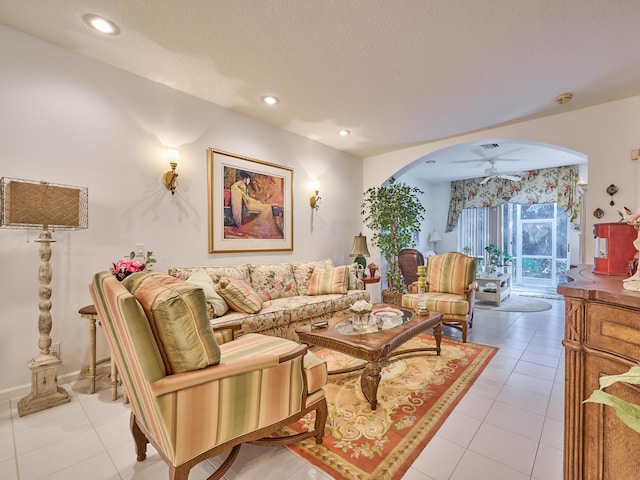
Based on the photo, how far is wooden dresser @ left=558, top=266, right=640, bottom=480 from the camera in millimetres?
918

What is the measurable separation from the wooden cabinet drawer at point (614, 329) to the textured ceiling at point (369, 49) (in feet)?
6.74

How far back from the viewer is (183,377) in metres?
1.24

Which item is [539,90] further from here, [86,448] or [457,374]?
[86,448]

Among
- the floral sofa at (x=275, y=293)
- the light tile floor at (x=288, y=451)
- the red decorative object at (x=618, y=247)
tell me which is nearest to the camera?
the red decorative object at (x=618, y=247)

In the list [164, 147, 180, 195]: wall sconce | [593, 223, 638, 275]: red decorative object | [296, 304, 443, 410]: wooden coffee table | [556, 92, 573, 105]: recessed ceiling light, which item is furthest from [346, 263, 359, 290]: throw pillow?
[556, 92, 573, 105]: recessed ceiling light

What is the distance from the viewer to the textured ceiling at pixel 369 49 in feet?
6.72

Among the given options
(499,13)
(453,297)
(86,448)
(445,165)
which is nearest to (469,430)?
(453,297)

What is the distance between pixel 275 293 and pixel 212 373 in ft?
7.74

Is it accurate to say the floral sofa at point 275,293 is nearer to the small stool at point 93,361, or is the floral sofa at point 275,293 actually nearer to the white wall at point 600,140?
the small stool at point 93,361

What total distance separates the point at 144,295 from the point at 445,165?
628 centimetres

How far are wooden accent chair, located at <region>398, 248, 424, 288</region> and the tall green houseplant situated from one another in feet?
0.40

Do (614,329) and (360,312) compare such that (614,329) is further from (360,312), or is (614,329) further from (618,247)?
(360,312)

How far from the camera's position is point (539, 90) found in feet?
10.2

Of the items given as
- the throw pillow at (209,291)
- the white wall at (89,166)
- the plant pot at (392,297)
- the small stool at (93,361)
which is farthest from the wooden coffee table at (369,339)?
the plant pot at (392,297)
